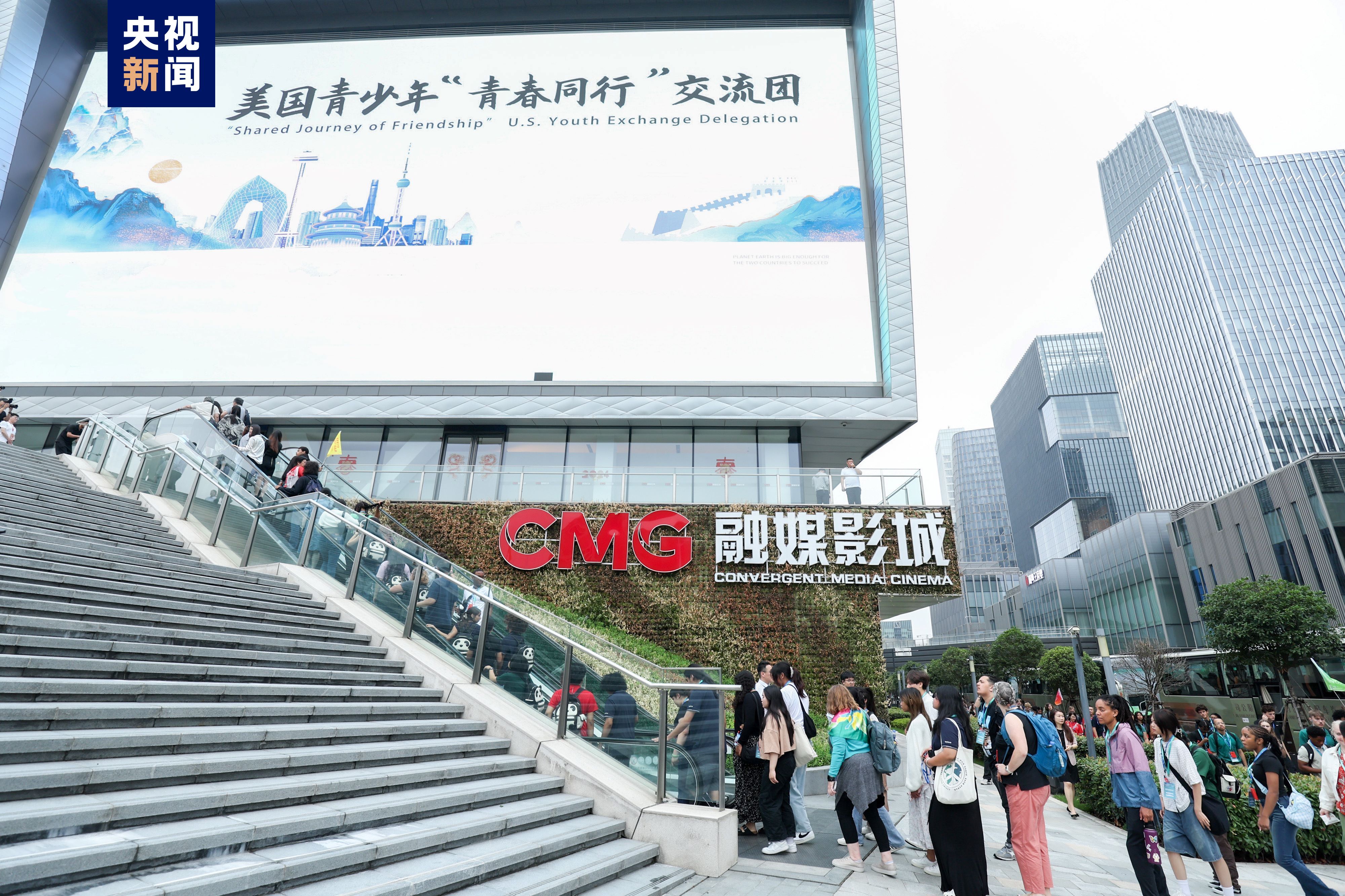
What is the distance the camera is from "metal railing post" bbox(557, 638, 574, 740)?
6.29 m

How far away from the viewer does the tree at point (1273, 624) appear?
25.1 meters

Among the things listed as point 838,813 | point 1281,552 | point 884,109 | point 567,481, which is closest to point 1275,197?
point 1281,552

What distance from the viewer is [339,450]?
1964 centimetres

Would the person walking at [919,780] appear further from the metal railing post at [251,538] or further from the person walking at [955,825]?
the metal railing post at [251,538]

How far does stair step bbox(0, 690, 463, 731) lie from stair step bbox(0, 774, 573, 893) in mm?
1114

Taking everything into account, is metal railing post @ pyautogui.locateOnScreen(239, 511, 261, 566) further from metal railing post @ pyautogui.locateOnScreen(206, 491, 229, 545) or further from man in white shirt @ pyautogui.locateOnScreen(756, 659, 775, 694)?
man in white shirt @ pyautogui.locateOnScreen(756, 659, 775, 694)

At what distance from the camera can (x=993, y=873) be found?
605 cm

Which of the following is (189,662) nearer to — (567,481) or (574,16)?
(567,481)

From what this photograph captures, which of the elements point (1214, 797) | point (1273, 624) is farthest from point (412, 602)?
point (1273, 624)

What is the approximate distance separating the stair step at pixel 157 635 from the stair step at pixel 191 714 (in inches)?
43.3

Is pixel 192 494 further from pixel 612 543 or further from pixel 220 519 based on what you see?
pixel 612 543

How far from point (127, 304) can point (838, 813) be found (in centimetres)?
2629

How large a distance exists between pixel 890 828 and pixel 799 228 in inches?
735

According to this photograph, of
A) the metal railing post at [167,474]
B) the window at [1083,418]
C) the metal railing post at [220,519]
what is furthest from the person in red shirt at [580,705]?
the window at [1083,418]
